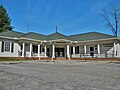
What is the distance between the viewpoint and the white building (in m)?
23.6

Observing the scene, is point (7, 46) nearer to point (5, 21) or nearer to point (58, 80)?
point (58, 80)

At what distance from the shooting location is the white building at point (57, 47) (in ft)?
77.3

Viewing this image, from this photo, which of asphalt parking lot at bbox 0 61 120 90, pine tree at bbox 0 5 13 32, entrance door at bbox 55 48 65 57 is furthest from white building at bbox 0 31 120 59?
pine tree at bbox 0 5 13 32

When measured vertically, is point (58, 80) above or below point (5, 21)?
below

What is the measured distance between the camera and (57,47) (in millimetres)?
29500

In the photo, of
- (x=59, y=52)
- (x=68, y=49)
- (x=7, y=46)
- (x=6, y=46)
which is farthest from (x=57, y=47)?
(x=6, y=46)

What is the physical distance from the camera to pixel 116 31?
113ft

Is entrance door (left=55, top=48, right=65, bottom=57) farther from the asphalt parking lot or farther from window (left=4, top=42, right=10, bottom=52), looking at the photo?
the asphalt parking lot

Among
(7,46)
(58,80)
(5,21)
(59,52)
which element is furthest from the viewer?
(5,21)

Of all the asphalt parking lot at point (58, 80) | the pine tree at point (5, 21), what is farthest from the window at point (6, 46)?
the pine tree at point (5, 21)

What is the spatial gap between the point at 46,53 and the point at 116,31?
17.8 metres

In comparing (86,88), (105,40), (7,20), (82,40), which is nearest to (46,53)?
(82,40)

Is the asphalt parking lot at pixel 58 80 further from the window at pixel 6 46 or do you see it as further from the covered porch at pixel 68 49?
the covered porch at pixel 68 49

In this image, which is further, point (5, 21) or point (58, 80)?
point (5, 21)
